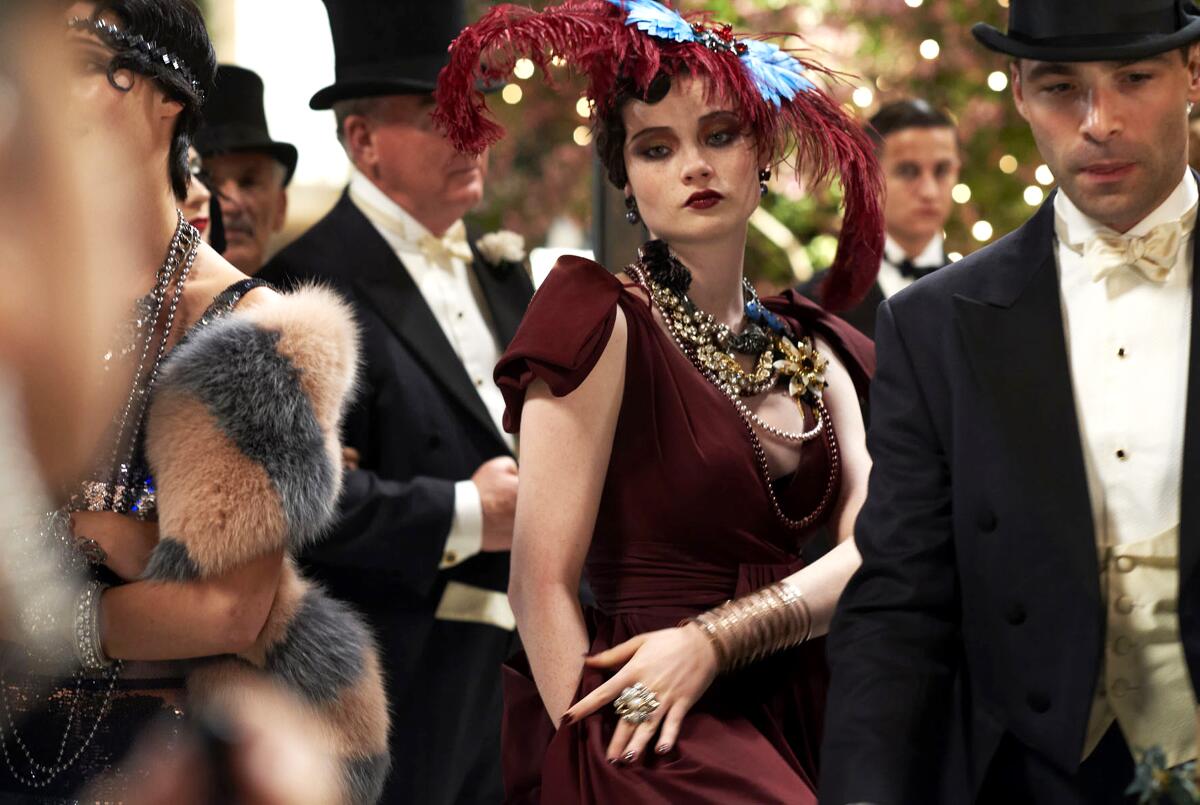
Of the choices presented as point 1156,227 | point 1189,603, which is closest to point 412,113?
point 1156,227

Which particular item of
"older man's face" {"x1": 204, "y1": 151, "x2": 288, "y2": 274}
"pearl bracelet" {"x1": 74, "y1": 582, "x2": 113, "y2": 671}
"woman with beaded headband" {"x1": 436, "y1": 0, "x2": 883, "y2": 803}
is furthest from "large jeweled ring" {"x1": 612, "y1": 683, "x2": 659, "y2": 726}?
"older man's face" {"x1": 204, "y1": 151, "x2": 288, "y2": 274}

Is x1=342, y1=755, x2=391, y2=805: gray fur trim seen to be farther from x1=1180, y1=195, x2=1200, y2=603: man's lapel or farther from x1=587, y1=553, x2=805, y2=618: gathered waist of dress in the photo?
x1=1180, y1=195, x2=1200, y2=603: man's lapel

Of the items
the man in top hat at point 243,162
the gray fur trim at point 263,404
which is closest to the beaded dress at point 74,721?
the gray fur trim at point 263,404

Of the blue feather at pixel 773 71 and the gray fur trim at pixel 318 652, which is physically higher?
the blue feather at pixel 773 71

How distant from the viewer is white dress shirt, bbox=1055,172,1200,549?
1.97m

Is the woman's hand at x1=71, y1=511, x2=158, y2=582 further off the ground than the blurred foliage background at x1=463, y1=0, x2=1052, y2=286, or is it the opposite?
the blurred foliage background at x1=463, y1=0, x2=1052, y2=286

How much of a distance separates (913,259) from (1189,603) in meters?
2.89

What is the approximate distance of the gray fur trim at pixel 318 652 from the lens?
2.28m

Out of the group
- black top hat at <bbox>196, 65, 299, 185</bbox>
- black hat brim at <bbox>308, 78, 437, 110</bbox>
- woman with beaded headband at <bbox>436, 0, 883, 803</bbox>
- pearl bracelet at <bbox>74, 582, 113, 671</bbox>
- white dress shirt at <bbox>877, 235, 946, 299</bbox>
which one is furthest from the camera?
white dress shirt at <bbox>877, 235, 946, 299</bbox>

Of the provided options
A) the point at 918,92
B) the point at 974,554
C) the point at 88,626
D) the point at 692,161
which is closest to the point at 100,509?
the point at 88,626

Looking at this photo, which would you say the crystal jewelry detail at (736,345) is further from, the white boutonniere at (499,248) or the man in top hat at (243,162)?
the man in top hat at (243,162)

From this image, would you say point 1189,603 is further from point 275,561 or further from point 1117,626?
point 275,561

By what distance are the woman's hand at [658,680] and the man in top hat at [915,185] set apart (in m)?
2.40

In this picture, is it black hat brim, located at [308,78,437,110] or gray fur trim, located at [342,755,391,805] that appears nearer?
gray fur trim, located at [342,755,391,805]
